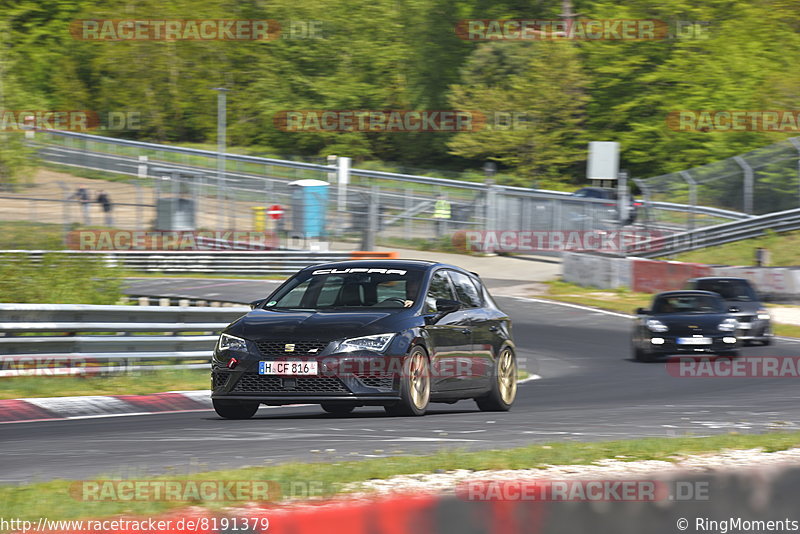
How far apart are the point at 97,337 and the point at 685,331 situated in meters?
9.60

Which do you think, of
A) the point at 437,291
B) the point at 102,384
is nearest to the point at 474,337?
the point at 437,291

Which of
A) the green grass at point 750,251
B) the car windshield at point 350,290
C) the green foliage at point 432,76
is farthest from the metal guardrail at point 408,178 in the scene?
the car windshield at point 350,290

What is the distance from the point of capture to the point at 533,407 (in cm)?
1266

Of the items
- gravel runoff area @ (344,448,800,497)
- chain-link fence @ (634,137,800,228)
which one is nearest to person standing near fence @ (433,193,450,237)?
chain-link fence @ (634,137,800,228)

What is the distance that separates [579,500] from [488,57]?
62235mm

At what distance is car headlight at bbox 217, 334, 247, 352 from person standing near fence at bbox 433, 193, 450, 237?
112 feet

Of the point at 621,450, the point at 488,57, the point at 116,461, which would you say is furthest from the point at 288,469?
the point at 488,57

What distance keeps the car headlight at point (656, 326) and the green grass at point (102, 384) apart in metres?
7.80

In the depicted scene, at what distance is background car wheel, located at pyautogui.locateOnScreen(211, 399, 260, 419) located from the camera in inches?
429

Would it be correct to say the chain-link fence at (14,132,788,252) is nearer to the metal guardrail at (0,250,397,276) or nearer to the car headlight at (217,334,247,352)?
the metal guardrail at (0,250,397,276)

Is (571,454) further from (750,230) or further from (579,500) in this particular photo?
(750,230)

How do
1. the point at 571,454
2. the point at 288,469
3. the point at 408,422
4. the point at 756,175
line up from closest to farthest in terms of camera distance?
the point at 288,469 < the point at 571,454 < the point at 408,422 < the point at 756,175

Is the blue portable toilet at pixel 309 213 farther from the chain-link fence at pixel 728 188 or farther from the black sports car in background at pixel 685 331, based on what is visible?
the black sports car in background at pixel 685 331

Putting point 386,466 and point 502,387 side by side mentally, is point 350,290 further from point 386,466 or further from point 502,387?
point 386,466
